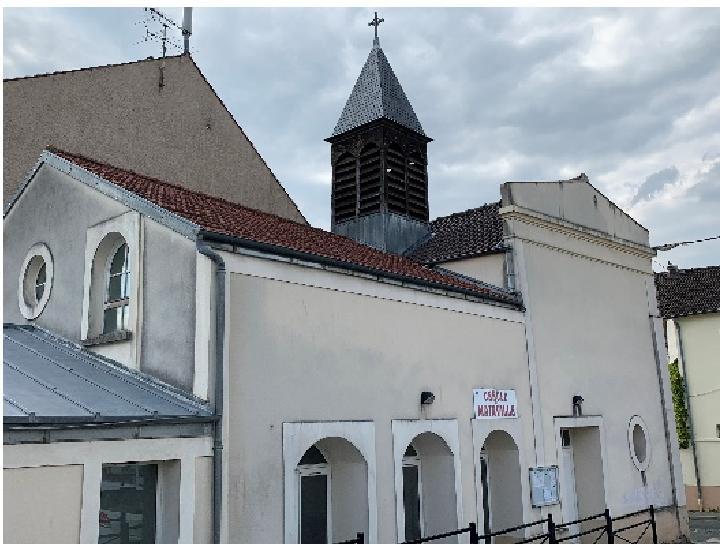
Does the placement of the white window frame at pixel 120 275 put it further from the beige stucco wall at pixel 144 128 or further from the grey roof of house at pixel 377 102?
the grey roof of house at pixel 377 102

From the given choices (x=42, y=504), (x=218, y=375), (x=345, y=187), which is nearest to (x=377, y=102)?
(x=345, y=187)

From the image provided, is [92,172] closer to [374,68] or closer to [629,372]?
[374,68]

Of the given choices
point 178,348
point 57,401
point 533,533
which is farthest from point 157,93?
point 533,533

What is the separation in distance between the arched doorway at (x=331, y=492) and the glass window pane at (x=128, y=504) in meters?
2.32

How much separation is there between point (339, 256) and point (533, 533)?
6032 millimetres

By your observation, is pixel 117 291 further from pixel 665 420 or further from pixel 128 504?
pixel 665 420

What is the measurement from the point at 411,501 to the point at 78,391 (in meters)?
5.80

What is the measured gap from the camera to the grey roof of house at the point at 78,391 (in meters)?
6.39

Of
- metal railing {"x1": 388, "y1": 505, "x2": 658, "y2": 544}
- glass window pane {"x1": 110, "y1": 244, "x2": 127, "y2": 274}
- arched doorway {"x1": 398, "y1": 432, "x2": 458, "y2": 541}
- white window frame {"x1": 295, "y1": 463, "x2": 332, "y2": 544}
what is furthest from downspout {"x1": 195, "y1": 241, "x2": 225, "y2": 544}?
arched doorway {"x1": 398, "y1": 432, "x2": 458, "y2": 541}

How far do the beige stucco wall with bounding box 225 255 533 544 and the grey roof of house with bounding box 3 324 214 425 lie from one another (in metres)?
0.79

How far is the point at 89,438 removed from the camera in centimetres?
648

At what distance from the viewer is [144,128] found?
15656 millimetres

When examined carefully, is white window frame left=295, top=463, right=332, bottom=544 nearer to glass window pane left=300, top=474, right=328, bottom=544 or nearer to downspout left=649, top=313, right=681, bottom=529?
glass window pane left=300, top=474, right=328, bottom=544

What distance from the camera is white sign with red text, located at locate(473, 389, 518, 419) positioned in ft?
37.3
